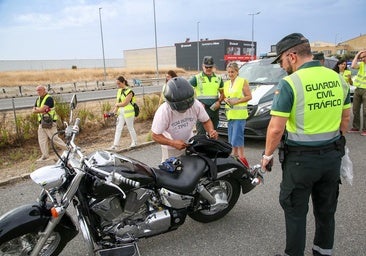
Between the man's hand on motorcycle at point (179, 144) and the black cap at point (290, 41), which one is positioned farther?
the man's hand on motorcycle at point (179, 144)

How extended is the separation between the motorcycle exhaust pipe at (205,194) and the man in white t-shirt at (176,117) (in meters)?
0.47

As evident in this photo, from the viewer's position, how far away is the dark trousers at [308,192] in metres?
2.53

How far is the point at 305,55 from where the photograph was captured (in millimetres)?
2506

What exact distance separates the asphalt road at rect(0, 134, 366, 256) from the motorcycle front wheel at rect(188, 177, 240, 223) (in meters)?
0.11

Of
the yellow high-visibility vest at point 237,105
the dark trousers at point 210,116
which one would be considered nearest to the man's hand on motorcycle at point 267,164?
the yellow high-visibility vest at point 237,105

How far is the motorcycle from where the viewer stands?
257cm

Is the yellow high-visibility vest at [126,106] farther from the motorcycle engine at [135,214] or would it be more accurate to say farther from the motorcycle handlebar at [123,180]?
the motorcycle handlebar at [123,180]

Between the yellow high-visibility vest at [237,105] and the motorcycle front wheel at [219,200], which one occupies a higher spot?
the yellow high-visibility vest at [237,105]

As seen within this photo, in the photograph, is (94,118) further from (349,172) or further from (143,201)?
(349,172)

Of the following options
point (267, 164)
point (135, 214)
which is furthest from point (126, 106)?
point (267, 164)

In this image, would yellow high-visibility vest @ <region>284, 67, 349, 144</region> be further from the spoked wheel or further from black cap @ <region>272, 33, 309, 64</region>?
the spoked wheel

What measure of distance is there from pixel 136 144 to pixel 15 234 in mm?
4721

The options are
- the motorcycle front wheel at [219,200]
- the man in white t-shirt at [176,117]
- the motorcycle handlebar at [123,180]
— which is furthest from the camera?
the motorcycle front wheel at [219,200]

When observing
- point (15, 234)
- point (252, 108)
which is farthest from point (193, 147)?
point (252, 108)
